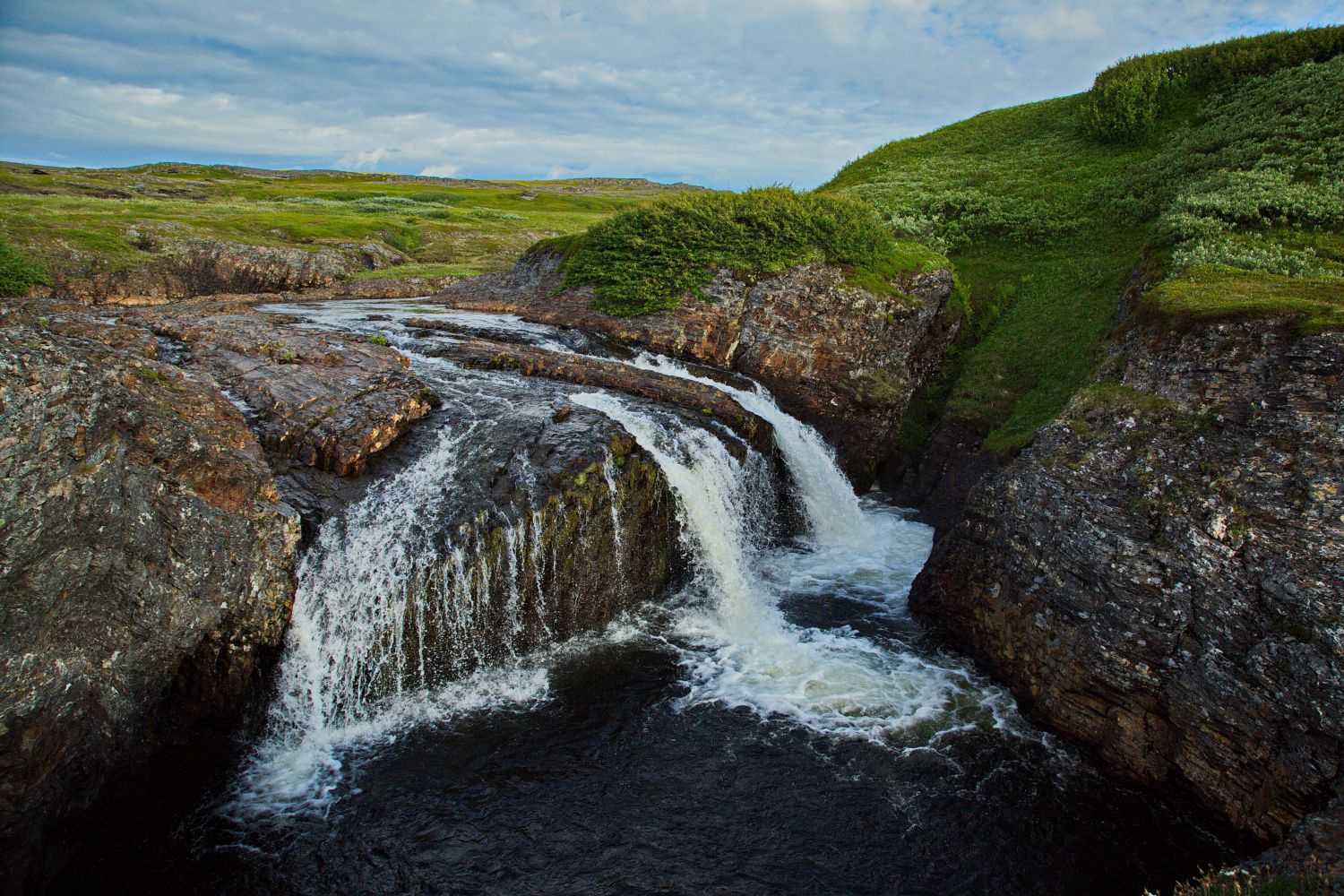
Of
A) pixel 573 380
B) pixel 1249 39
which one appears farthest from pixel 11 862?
pixel 1249 39

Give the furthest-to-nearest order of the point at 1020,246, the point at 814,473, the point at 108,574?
the point at 1020,246
the point at 814,473
the point at 108,574

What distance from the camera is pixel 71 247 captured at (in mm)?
27266

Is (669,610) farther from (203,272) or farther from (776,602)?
(203,272)

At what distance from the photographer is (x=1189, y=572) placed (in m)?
10.6

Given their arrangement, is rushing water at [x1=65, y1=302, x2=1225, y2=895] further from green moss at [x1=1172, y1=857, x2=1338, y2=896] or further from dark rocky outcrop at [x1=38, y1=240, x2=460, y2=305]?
dark rocky outcrop at [x1=38, y1=240, x2=460, y2=305]

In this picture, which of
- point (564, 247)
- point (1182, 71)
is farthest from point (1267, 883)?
point (1182, 71)

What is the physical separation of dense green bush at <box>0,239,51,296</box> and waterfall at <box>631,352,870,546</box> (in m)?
21.7

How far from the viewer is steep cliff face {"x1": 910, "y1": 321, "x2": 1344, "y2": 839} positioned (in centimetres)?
926

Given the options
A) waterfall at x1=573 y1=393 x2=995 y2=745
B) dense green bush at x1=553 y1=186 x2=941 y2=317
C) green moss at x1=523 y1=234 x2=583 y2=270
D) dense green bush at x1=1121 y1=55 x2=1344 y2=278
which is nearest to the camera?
waterfall at x1=573 y1=393 x2=995 y2=745

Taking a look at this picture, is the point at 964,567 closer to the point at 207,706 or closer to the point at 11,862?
the point at 207,706

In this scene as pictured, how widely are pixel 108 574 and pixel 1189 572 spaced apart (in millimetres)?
15570

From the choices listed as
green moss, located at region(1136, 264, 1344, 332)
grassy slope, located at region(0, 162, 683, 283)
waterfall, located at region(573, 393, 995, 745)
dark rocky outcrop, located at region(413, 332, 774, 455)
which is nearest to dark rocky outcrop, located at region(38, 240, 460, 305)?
grassy slope, located at region(0, 162, 683, 283)

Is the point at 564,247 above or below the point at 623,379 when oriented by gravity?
above

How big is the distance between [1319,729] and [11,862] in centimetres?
1582
